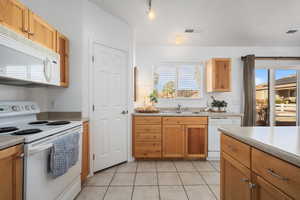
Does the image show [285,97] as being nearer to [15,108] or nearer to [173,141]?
[173,141]

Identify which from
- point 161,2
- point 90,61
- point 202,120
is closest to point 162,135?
point 202,120

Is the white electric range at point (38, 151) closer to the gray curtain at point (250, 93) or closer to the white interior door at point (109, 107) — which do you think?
the white interior door at point (109, 107)

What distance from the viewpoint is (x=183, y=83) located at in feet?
13.1

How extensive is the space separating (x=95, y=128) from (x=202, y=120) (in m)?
1.97

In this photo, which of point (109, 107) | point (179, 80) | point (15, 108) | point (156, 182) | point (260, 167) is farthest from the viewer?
point (179, 80)

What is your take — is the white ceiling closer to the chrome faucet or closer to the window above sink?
the window above sink

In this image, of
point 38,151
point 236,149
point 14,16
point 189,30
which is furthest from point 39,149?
point 189,30

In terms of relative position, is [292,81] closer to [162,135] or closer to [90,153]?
[162,135]

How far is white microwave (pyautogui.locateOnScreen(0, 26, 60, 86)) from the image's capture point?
4.26 ft

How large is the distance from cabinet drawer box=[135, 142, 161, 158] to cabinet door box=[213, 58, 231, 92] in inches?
71.3

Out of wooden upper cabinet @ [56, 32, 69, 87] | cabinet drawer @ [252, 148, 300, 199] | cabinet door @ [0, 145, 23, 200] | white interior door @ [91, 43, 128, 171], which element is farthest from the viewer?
white interior door @ [91, 43, 128, 171]

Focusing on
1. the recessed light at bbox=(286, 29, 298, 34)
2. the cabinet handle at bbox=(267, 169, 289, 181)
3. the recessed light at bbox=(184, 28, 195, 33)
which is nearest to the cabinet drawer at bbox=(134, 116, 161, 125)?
the recessed light at bbox=(184, 28, 195, 33)

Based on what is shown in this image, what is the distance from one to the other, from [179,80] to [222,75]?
0.96 metres

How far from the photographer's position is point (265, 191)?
Answer: 3.05 feet
